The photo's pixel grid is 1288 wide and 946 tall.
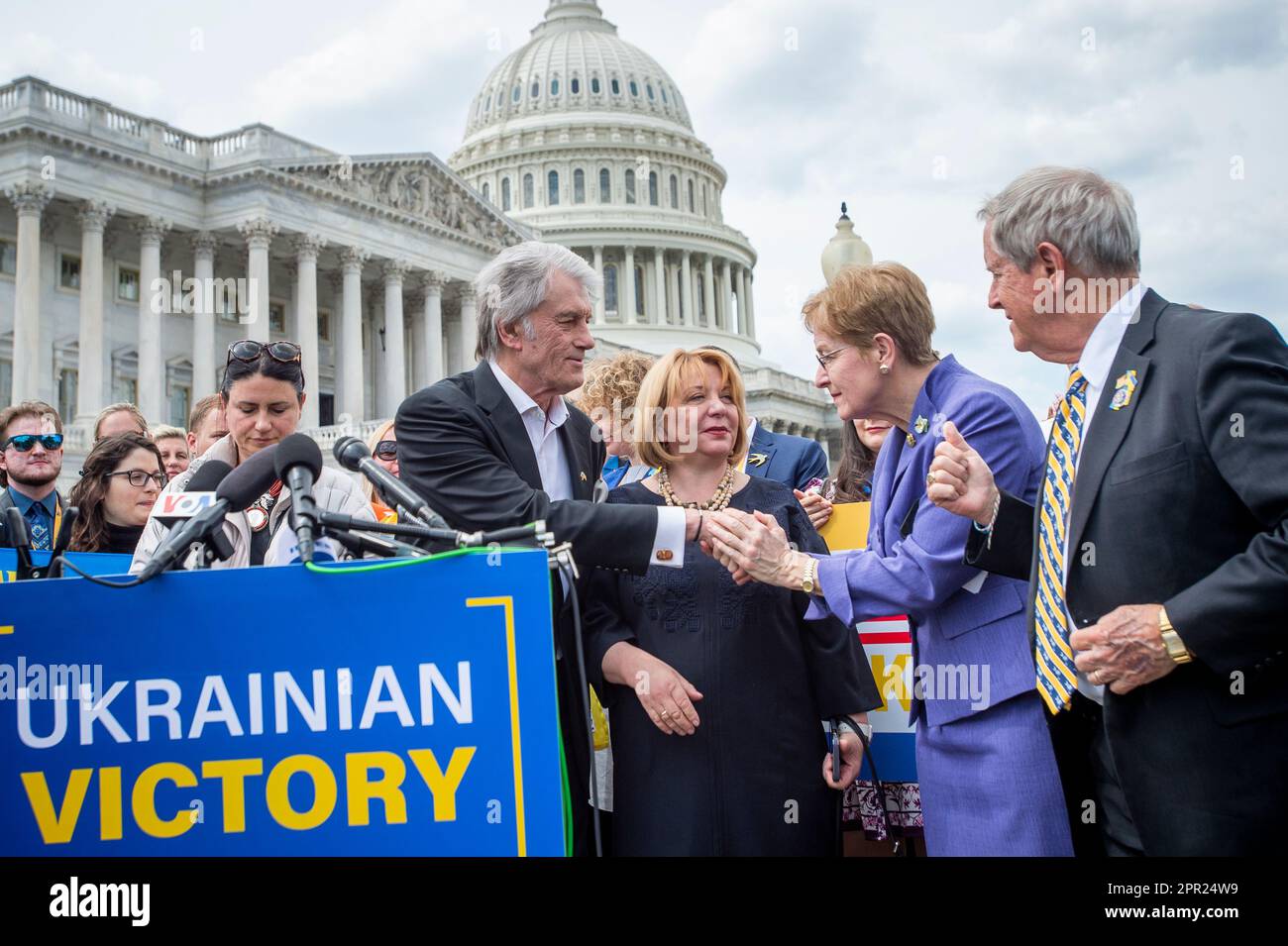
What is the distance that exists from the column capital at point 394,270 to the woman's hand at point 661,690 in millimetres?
41287

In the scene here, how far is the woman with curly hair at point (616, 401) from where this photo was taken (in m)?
5.68

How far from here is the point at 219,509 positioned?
2.73 m

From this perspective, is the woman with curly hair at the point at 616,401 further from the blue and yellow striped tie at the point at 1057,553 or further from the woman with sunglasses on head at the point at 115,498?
the blue and yellow striped tie at the point at 1057,553

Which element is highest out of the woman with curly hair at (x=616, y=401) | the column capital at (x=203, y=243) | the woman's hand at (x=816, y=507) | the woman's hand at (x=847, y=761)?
the column capital at (x=203, y=243)

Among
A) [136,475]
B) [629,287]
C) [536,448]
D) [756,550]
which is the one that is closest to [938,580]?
[756,550]

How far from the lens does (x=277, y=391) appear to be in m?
4.11

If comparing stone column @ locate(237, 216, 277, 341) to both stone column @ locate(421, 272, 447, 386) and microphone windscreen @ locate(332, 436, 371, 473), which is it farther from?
microphone windscreen @ locate(332, 436, 371, 473)

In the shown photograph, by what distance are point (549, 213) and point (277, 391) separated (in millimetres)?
76389

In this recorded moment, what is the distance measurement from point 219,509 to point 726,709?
148 cm

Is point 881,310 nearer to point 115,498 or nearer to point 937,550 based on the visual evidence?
point 937,550

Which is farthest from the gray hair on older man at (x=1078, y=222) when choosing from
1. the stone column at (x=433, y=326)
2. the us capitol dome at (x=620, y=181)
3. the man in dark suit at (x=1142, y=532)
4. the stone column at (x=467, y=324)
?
the us capitol dome at (x=620, y=181)

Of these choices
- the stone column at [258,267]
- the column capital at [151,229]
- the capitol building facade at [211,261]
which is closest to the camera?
the capitol building facade at [211,261]

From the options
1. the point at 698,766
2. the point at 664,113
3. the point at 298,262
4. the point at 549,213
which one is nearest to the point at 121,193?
the point at 298,262

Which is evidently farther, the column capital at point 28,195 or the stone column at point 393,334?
the stone column at point 393,334
